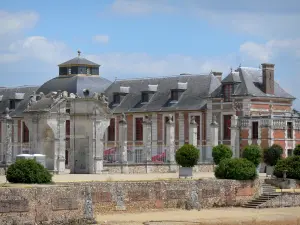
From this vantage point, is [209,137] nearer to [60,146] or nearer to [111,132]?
[111,132]

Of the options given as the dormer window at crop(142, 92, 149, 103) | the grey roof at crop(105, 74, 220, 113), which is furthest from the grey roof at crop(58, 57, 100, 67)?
the dormer window at crop(142, 92, 149, 103)

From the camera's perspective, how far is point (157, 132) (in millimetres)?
64750

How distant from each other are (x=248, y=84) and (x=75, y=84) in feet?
47.2

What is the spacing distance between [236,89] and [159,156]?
992 centimetres

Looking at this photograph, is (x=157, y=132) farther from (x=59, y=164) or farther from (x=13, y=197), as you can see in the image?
(x=13, y=197)

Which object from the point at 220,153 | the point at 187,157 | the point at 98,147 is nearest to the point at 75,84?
the point at 220,153

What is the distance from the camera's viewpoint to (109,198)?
34031 millimetres

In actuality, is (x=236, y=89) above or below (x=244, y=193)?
above

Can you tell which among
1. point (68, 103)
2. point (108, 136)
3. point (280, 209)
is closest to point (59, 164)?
point (68, 103)

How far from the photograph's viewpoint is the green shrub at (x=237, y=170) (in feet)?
129

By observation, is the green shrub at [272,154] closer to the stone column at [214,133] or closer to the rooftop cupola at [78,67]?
the stone column at [214,133]

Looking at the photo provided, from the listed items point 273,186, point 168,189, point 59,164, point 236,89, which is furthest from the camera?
point 236,89

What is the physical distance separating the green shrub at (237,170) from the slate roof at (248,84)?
21.4 metres

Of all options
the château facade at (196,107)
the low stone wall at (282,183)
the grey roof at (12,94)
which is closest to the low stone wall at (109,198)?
the low stone wall at (282,183)
